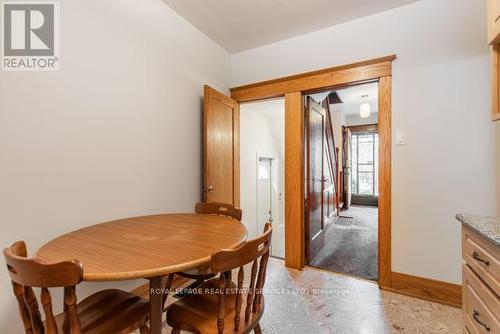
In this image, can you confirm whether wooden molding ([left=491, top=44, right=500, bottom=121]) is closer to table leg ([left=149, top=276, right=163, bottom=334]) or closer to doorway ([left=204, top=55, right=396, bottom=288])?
doorway ([left=204, top=55, right=396, bottom=288])

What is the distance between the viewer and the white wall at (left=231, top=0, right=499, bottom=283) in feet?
5.97

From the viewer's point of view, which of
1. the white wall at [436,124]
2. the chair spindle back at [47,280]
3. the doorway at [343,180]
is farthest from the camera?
the doorway at [343,180]

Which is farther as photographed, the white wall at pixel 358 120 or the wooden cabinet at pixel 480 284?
the white wall at pixel 358 120

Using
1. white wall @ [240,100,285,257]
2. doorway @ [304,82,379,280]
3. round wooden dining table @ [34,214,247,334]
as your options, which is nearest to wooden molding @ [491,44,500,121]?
doorway @ [304,82,379,280]

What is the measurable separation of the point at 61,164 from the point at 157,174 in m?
0.72

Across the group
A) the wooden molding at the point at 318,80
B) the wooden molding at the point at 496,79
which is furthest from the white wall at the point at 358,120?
the wooden molding at the point at 496,79

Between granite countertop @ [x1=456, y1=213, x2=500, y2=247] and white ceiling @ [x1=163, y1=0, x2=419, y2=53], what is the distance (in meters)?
1.92

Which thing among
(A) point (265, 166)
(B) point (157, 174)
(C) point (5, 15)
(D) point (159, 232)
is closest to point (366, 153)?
(A) point (265, 166)

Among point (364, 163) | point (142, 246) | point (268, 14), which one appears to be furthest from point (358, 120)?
point (142, 246)

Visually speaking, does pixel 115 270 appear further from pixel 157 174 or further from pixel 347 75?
pixel 347 75

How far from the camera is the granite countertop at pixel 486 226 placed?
0.91m

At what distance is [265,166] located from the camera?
481 cm

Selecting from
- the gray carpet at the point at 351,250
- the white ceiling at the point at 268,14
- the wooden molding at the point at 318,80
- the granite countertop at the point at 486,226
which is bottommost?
the gray carpet at the point at 351,250

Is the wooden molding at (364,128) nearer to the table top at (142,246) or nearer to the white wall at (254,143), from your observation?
the white wall at (254,143)
